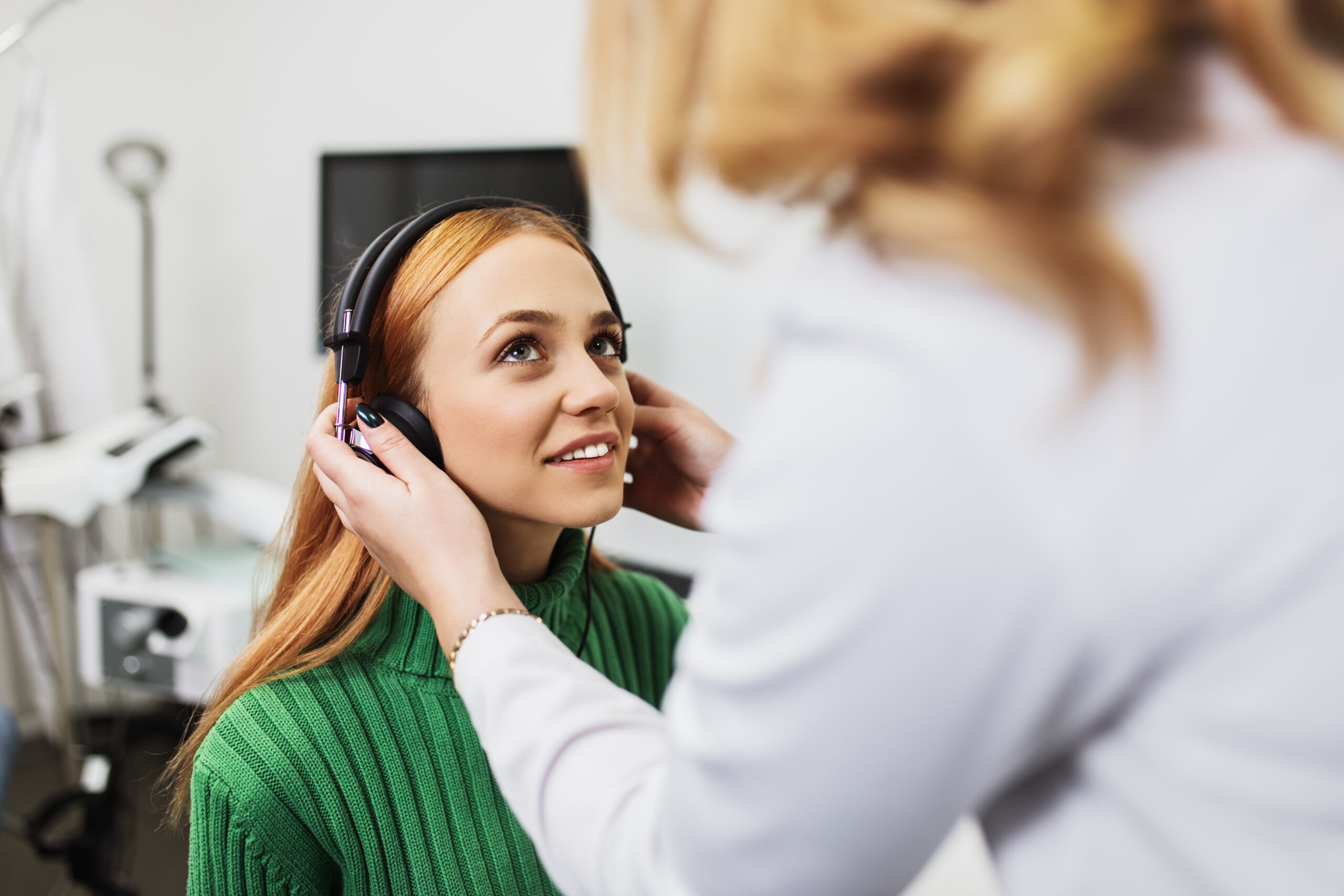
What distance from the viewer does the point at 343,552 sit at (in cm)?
99

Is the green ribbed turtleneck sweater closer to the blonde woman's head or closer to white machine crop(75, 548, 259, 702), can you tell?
the blonde woman's head

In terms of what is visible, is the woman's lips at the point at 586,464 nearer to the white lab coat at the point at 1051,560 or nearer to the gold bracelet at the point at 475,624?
the gold bracelet at the point at 475,624

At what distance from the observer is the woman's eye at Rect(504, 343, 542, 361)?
976 mm

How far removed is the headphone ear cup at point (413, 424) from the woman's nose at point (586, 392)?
132 millimetres

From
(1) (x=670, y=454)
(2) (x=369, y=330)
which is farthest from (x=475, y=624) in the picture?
(1) (x=670, y=454)

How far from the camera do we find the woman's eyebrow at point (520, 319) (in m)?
0.96

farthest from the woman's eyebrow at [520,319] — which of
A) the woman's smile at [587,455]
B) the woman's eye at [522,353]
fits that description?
the woman's smile at [587,455]

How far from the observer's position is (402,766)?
908 mm

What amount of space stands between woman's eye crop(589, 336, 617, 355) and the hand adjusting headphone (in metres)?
0.19

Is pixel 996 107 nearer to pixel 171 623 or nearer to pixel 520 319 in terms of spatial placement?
pixel 520 319

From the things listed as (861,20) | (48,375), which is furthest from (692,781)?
(48,375)

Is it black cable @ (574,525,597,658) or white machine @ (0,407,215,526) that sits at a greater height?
black cable @ (574,525,597,658)

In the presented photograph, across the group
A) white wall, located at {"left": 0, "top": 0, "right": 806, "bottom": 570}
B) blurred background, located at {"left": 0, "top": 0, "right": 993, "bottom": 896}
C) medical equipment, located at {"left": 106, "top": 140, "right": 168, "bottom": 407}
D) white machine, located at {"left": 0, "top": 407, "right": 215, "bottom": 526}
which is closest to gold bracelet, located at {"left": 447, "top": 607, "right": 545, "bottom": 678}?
blurred background, located at {"left": 0, "top": 0, "right": 993, "bottom": 896}

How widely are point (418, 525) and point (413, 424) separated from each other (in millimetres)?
251
